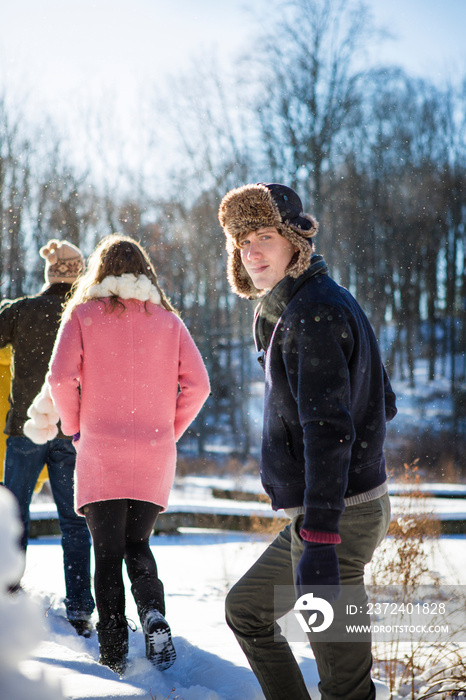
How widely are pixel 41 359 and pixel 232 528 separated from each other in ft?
13.6

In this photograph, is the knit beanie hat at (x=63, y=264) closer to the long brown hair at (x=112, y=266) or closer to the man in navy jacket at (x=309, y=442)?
the long brown hair at (x=112, y=266)

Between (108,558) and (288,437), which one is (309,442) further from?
(108,558)

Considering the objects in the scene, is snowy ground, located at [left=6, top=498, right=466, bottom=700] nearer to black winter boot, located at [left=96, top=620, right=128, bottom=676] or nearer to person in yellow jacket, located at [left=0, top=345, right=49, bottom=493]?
black winter boot, located at [left=96, top=620, right=128, bottom=676]

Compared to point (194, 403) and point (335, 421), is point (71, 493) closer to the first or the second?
point (194, 403)

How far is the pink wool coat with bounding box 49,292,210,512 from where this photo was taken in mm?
2471

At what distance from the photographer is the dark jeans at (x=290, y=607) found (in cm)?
154

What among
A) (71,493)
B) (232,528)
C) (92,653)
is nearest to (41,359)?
(71,493)

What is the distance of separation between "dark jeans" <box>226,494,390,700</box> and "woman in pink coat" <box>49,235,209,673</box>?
0.71 meters

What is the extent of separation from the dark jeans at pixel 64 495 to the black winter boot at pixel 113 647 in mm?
774

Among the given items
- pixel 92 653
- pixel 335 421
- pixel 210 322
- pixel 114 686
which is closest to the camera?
pixel 335 421

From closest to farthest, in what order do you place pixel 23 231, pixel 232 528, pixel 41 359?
pixel 41 359 → pixel 232 528 → pixel 23 231

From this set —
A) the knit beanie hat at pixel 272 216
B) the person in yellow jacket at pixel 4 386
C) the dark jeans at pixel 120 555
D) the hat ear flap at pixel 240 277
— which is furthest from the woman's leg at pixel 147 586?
the person in yellow jacket at pixel 4 386

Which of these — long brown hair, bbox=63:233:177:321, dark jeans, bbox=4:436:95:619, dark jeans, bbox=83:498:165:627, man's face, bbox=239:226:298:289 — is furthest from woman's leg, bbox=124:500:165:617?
man's face, bbox=239:226:298:289

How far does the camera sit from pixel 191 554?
18.6 ft
